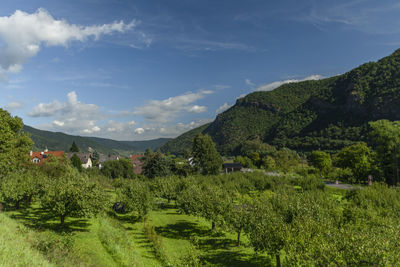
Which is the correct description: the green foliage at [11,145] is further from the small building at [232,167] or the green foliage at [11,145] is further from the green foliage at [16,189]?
the small building at [232,167]

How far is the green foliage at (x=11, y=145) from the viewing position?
104 feet

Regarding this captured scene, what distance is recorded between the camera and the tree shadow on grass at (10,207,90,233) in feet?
69.6

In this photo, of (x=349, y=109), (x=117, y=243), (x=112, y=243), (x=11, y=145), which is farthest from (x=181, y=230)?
(x=349, y=109)

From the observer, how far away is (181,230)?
28000 mm

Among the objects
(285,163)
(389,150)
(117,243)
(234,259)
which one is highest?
(389,150)

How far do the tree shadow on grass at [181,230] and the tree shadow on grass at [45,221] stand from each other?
28.6 feet

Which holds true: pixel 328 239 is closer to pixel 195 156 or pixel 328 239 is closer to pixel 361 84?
pixel 195 156

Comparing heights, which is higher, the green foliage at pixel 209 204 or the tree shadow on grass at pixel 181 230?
the green foliage at pixel 209 204

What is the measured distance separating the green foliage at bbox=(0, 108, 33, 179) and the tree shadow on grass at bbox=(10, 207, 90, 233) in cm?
1004

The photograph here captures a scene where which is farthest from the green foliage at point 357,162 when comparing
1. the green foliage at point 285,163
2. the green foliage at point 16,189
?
the green foliage at point 16,189

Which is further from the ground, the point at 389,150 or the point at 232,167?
the point at 389,150

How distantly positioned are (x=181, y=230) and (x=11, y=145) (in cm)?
2807

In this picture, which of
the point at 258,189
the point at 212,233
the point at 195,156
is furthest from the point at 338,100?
the point at 212,233

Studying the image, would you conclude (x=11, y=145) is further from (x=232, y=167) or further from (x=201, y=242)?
(x=232, y=167)
